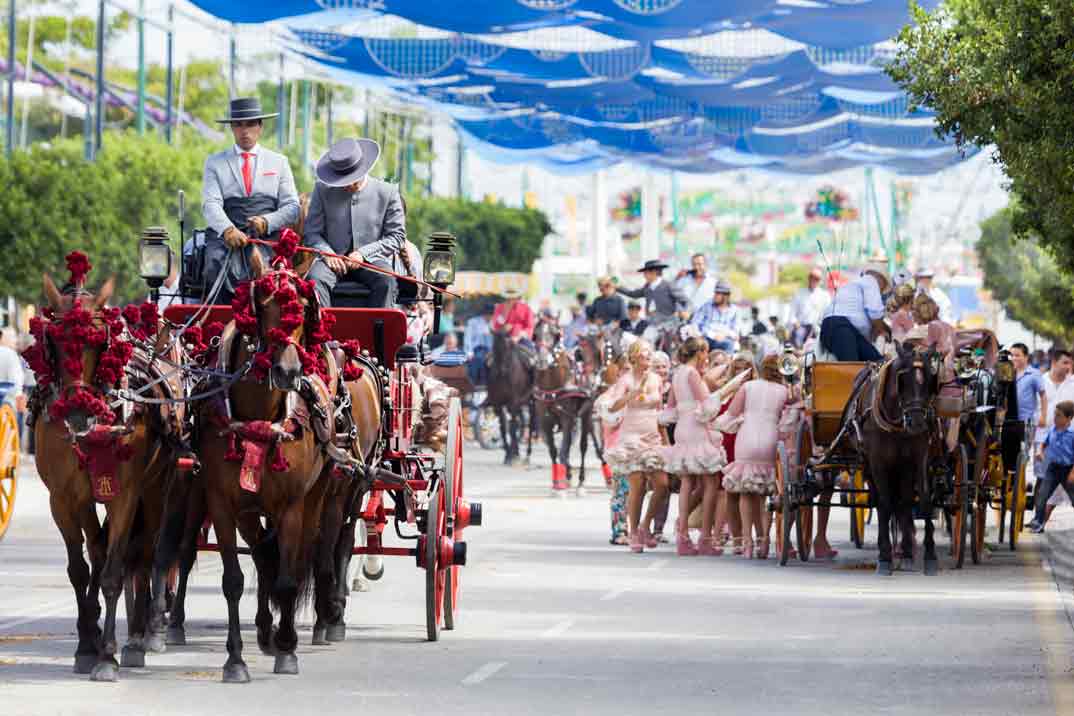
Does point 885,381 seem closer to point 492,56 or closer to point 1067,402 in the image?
point 1067,402

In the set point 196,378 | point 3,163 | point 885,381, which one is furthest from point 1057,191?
point 3,163

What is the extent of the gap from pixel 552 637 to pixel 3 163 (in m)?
35.7

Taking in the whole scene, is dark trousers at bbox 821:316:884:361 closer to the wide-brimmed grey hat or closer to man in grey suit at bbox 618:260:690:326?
the wide-brimmed grey hat

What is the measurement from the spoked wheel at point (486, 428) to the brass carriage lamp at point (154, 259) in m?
30.1

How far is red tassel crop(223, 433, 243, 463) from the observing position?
1220cm

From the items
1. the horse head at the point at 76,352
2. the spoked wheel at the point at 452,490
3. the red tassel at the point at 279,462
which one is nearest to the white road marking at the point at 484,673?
→ the spoked wheel at the point at 452,490

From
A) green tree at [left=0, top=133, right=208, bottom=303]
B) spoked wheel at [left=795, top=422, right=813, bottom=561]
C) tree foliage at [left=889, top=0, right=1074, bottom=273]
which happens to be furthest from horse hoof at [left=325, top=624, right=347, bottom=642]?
green tree at [left=0, top=133, right=208, bottom=303]

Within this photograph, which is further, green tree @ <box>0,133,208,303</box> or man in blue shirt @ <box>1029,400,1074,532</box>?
green tree @ <box>0,133,208,303</box>

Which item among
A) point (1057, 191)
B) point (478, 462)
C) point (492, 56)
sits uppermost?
point (492, 56)

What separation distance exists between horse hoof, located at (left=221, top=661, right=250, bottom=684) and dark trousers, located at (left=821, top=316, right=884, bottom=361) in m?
9.77

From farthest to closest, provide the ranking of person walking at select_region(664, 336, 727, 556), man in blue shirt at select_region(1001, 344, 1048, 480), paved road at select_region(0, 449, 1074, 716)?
1. man in blue shirt at select_region(1001, 344, 1048, 480)
2. person walking at select_region(664, 336, 727, 556)
3. paved road at select_region(0, 449, 1074, 716)

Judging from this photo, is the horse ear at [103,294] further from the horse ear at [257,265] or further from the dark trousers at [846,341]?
the dark trousers at [846,341]

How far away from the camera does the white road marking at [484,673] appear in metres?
12.4

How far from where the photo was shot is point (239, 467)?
12281 mm
